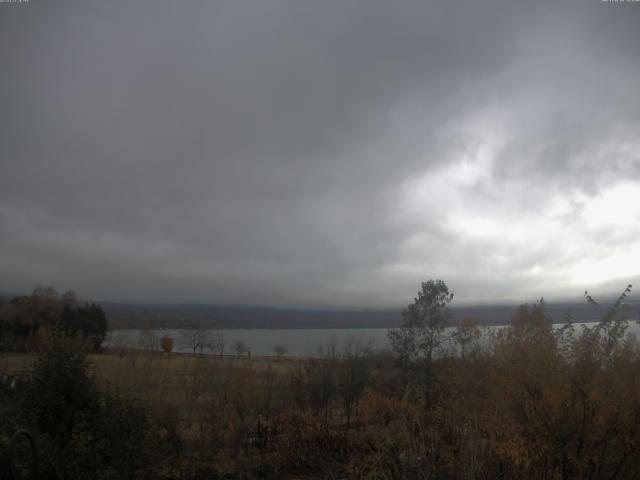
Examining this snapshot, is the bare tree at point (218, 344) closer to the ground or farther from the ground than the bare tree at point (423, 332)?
closer to the ground

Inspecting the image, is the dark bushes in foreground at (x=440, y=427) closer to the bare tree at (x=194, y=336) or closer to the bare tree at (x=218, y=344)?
the bare tree at (x=218, y=344)

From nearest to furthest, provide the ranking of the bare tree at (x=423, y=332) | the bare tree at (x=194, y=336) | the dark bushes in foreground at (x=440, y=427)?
the dark bushes in foreground at (x=440, y=427) → the bare tree at (x=423, y=332) → the bare tree at (x=194, y=336)

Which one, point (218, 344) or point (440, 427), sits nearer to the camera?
point (440, 427)

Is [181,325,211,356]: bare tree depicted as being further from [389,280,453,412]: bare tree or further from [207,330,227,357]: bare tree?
[389,280,453,412]: bare tree

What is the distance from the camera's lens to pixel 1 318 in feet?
225

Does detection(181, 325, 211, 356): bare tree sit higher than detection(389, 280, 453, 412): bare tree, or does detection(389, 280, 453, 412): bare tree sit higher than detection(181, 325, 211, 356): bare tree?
detection(389, 280, 453, 412): bare tree

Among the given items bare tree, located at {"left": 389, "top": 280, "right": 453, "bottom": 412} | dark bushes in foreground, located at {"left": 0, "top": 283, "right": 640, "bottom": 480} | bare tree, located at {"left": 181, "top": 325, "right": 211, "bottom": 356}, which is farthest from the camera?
bare tree, located at {"left": 181, "top": 325, "right": 211, "bottom": 356}

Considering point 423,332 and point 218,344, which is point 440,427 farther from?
point 218,344

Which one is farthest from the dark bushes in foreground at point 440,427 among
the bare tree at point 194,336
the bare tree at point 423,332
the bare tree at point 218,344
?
the bare tree at point 194,336

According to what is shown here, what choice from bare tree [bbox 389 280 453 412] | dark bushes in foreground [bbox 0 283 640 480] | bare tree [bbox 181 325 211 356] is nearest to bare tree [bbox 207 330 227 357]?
bare tree [bbox 181 325 211 356]

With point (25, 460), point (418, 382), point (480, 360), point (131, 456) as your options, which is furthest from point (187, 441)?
point (418, 382)

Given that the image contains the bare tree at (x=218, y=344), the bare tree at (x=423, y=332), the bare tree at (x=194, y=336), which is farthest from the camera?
the bare tree at (x=194, y=336)

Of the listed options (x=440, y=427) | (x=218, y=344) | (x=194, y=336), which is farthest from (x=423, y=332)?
(x=194, y=336)

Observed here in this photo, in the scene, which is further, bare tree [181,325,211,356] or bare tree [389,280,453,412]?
bare tree [181,325,211,356]
